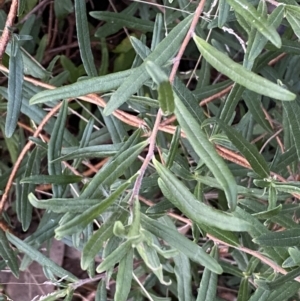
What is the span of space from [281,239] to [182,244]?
0.26 m

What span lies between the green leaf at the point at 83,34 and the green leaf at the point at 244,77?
364 millimetres

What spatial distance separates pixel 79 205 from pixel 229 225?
0.82ft

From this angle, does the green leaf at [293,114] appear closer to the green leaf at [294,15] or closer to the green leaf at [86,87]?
the green leaf at [294,15]

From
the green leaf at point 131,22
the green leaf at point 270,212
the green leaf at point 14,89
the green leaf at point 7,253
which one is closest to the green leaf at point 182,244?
the green leaf at point 270,212

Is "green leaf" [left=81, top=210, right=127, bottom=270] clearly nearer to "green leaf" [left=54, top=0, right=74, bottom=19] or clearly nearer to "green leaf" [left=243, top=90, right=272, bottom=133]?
"green leaf" [left=243, top=90, right=272, bottom=133]

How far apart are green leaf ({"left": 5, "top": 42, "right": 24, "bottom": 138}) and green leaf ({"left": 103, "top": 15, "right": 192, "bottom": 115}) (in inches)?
13.7

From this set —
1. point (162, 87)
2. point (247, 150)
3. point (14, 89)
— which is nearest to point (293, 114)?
point (247, 150)

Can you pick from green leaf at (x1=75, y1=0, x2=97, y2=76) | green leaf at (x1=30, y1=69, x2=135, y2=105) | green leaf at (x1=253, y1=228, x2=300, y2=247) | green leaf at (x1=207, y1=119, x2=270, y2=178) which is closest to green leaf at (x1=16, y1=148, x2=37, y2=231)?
green leaf at (x1=75, y1=0, x2=97, y2=76)

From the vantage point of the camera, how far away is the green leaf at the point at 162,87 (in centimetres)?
64

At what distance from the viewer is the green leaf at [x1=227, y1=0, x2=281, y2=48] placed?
786 mm

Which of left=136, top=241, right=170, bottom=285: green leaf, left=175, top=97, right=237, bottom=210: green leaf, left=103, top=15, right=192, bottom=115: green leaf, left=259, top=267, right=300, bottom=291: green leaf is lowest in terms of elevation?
left=259, top=267, right=300, bottom=291: green leaf

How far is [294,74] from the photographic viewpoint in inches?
63.2

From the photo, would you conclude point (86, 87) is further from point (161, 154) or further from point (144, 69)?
point (161, 154)

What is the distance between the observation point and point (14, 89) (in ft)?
3.57
